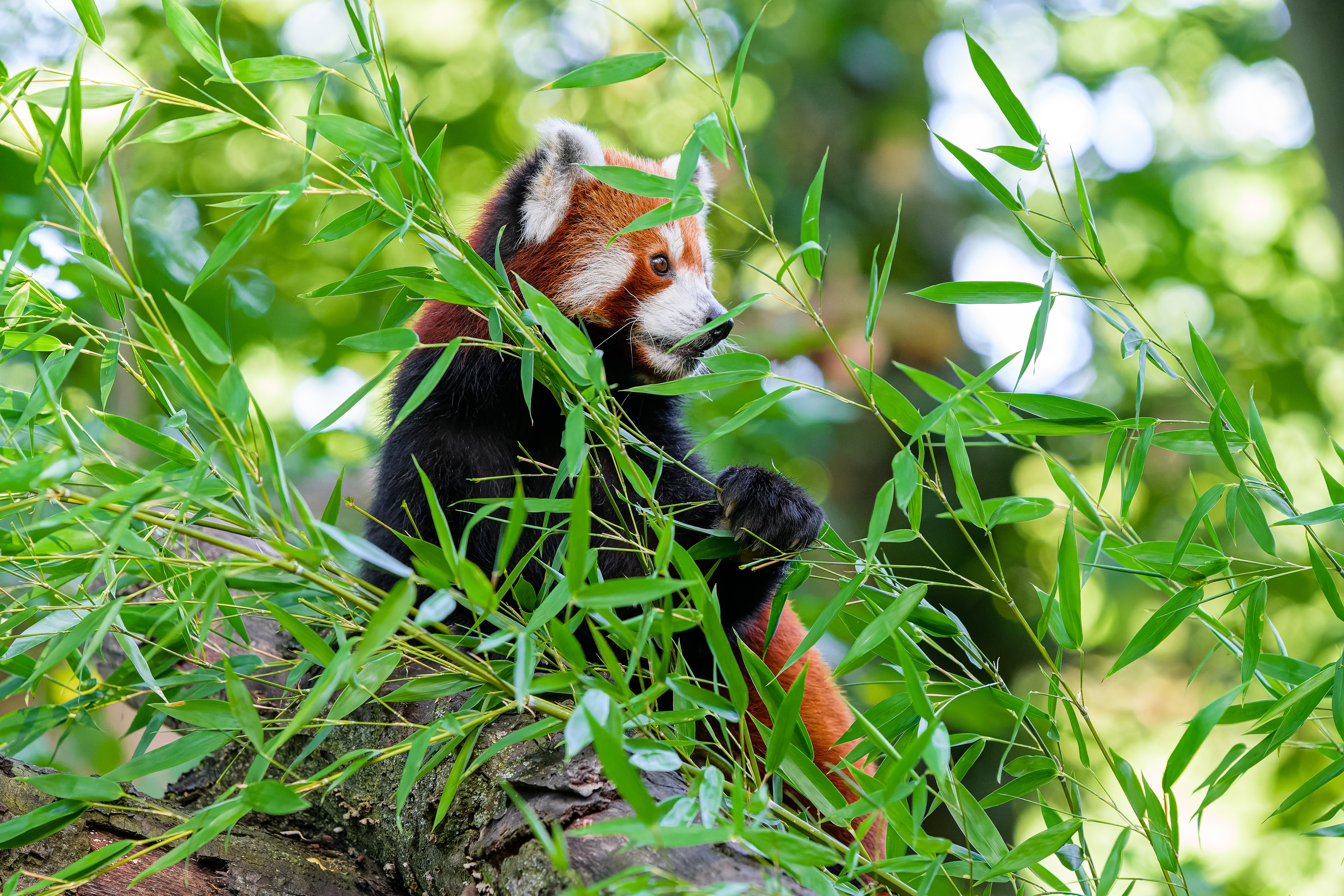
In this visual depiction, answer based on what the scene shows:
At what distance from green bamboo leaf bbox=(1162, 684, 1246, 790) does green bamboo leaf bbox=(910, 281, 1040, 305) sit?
0.69 meters

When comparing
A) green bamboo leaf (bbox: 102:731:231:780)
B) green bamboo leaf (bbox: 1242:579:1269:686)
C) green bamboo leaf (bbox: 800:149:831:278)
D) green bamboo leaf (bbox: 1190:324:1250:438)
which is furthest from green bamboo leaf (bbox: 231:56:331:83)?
green bamboo leaf (bbox: 1242:579:1269:686)

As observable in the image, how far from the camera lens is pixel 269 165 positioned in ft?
18.4

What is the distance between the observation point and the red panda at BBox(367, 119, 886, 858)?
7.33ft

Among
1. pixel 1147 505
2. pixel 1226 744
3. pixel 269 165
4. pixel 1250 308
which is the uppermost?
pixel 269 165

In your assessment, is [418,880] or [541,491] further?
[541,491]

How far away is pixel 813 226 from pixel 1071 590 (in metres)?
0.72

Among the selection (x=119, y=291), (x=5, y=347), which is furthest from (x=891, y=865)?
(x=5, y=347)

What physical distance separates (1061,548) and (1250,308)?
5843mm

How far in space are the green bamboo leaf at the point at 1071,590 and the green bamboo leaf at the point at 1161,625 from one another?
0.25 ft

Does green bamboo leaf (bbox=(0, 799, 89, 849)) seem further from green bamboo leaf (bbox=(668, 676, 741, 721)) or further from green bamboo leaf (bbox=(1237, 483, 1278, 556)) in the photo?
green bamboo leaf (bbox=(1237, 483, 1278, 556))

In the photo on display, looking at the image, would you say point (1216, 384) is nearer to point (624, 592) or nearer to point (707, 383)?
point (707, 383)

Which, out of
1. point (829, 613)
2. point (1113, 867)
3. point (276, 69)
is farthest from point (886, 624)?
point (276, 69)

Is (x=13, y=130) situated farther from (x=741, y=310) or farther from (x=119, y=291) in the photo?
(x=741, y=310)

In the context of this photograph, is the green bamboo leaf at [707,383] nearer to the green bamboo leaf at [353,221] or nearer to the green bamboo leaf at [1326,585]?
the green bamboo leaf at [353,221]
